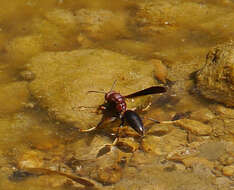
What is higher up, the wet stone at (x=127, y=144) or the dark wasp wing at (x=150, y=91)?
the dark wasp wing at (x=150, y=91)

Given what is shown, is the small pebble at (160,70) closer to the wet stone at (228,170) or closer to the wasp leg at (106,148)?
the wasp leg at (106,148)

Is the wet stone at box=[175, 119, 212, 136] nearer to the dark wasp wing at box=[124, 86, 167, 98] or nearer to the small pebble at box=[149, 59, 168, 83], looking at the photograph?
the dark wasp wing at box=[124, 86, 167, 98]

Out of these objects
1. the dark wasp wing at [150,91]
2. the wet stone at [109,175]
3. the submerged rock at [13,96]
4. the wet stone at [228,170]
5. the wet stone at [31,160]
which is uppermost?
the dark wasp wing at [150,91]

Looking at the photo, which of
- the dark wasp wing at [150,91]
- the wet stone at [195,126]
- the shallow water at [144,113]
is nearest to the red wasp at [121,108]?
the dark wasp wing at [150,91]

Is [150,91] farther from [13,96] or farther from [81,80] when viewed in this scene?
[13,96]

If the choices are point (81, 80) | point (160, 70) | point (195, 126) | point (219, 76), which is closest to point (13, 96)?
point (81, 80)

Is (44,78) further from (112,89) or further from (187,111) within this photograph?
(187,111)

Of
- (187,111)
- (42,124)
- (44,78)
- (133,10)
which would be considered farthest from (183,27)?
(42,124)
